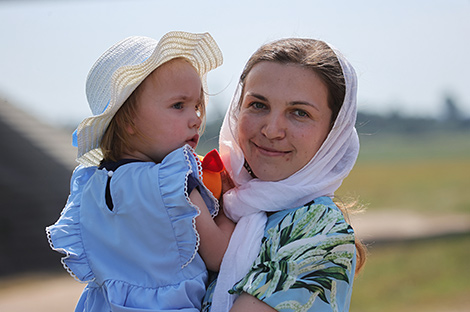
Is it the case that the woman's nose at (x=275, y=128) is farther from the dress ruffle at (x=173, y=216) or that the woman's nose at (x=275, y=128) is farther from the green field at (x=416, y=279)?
the green field at (x=416, y=279)

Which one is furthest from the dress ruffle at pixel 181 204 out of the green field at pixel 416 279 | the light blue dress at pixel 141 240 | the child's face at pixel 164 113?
the green field at pixel 416 279

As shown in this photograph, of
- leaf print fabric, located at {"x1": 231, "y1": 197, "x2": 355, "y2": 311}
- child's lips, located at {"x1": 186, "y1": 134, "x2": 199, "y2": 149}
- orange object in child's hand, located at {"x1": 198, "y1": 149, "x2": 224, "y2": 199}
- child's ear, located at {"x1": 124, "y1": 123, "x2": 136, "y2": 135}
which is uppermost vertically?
child's ear, located at {"x1": 124, "y1": 123, "x2": 136, "y2": 135}

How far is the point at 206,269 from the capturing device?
2.32 meters

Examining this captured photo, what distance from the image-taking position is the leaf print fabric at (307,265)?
6.93 ft

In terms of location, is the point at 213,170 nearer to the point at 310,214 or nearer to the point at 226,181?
the point at 226,181

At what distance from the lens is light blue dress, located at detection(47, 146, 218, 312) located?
7.06 feet

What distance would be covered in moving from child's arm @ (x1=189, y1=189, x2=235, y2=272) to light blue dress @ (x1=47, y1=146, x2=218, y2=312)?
37 mm

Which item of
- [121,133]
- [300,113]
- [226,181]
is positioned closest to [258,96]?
[300,113]

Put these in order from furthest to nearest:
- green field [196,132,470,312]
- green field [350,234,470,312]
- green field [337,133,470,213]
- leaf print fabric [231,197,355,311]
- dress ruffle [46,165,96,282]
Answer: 1. green field [337,133,470,213]
2. green field [196,132,470,312]
3. green field [350,234,470,312]
4. dress ruffle [46,165,96,282]
5. leaf print fabric [231,197,355,311]

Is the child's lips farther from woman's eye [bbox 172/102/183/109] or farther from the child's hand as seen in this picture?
the child's hand

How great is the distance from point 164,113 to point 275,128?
1.33 ft

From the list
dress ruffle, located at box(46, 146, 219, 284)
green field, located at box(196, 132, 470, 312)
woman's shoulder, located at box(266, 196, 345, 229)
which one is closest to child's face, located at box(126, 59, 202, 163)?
dress ruffle, located at box(46, 146, 219, 284)

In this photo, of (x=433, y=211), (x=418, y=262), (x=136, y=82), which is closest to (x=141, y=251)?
(x=136, y=82)

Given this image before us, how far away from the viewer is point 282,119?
7.70 ft
